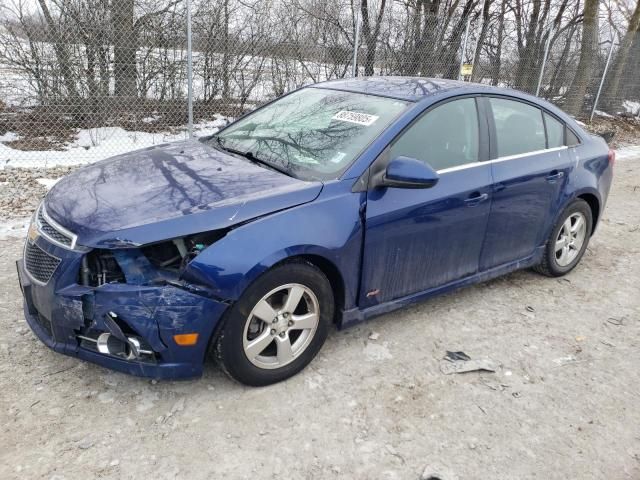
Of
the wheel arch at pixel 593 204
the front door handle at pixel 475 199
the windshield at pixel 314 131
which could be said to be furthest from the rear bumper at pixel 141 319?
the wheel arch at pixel 593 204

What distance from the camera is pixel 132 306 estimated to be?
2.38 metres

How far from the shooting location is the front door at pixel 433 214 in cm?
304

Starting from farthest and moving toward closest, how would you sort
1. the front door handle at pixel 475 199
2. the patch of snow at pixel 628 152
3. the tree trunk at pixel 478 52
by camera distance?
the tree trunk at pixel 478 52 → the patch of snow at pixel 628 152 → the front door handle at pixel 475 199

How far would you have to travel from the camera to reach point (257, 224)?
102 inches

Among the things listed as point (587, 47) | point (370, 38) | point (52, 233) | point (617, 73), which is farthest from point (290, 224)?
point (617, 73)

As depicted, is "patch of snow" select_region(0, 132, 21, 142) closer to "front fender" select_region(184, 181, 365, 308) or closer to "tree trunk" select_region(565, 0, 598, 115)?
"front fender" select_region(184, 181, 365, 308)

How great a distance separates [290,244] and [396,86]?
1646mm

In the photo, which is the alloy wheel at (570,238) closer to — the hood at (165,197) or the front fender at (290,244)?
the front fender at (290,244)

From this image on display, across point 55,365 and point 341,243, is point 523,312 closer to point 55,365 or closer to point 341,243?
point 341,243

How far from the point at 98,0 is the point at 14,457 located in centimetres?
667

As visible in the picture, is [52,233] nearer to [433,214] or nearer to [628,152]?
[433,214]

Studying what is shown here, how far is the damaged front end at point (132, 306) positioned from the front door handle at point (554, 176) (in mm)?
2675

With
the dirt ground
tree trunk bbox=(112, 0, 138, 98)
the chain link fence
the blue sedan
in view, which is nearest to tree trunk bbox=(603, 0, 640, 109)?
the chain link fence

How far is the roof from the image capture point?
11.3ft
